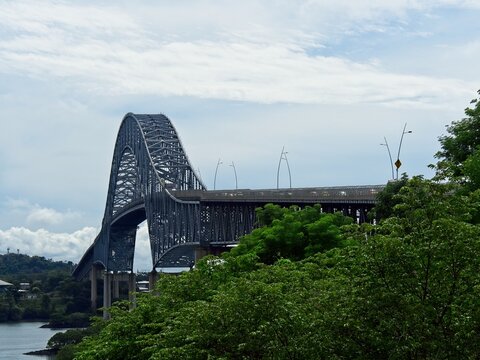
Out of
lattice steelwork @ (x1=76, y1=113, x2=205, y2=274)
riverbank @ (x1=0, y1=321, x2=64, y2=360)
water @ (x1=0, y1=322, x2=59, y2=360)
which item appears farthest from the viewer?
riverbank @ (x1=0, y1=321, x2=64, y2=360)

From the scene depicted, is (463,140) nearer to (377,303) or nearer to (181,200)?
(377,303)

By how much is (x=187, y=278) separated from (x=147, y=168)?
131 metres

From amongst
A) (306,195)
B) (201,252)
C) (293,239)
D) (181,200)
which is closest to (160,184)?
(181,200)

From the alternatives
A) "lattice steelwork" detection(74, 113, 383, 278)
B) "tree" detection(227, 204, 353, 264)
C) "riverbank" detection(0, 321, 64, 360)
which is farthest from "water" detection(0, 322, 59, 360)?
"tree" detection(227, 204, 353, 264)

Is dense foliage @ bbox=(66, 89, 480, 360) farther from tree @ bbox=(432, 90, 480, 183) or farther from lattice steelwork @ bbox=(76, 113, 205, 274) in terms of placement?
lattice steelwork @ bbox=(76, 113, 205, 274)

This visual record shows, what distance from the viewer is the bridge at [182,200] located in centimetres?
8731

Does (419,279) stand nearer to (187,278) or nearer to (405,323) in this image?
(405,323)

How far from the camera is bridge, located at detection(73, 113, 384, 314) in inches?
3438

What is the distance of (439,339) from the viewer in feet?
81.9

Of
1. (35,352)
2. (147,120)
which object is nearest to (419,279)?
(35,352)

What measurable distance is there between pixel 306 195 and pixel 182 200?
55064mm

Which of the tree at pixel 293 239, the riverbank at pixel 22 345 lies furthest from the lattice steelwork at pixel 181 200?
the riverbank at pixel 22 345

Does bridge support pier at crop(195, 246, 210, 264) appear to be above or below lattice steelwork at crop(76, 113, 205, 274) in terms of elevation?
below

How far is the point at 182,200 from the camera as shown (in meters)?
144
